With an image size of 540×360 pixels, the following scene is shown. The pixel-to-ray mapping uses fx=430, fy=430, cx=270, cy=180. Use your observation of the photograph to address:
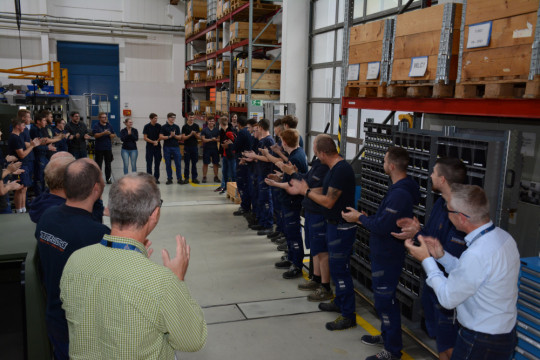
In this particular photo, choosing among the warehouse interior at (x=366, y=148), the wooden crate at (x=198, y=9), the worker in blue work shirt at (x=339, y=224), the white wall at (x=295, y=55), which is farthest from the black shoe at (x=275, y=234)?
the wooden crate at (x=198, y=9)

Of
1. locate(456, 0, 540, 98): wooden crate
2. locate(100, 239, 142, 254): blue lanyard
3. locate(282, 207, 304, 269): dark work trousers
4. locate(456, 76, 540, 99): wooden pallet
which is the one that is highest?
locate(456, 0, 540, 98): wooden crate

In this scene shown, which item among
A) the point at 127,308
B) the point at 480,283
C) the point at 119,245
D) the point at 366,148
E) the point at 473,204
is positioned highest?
the point at 366,148

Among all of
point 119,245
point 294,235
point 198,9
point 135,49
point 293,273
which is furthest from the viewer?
point 135,49

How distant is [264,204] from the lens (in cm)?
900

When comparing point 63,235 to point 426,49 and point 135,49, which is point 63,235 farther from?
point 135,49

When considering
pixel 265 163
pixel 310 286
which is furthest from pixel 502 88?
pixel 265 163

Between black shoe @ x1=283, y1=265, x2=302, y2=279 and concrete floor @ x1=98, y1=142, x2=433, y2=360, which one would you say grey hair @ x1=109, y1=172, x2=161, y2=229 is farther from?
black shoe @ x1=283, y1=265, x2=302, y2=279

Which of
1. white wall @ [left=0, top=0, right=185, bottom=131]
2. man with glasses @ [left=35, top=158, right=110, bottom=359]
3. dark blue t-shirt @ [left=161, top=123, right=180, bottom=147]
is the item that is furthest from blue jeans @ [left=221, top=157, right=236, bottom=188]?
white wall @ [left=0, top=0, right=185, bottom=131]

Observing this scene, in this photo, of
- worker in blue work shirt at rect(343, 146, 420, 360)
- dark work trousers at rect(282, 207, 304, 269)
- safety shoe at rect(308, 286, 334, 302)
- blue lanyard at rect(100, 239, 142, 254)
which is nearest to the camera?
blue lanyard at rect(100, 239, 142, 254)

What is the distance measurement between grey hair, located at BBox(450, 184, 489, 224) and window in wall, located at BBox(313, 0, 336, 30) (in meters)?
9.69

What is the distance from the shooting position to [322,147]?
201 inches

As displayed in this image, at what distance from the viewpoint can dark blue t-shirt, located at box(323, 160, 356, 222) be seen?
16.5ft

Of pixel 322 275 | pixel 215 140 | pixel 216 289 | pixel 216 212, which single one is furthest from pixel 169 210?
pixel 322 275

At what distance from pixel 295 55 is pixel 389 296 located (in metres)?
9.63
